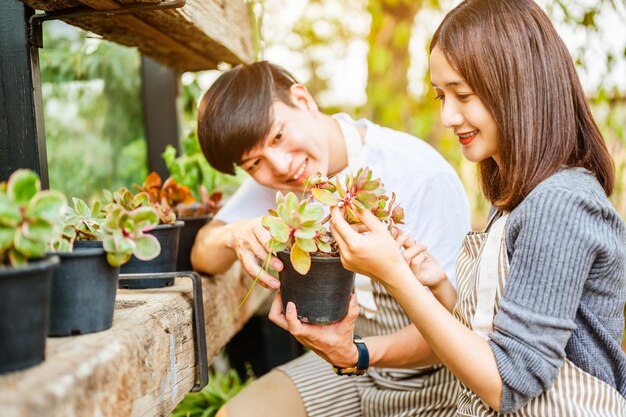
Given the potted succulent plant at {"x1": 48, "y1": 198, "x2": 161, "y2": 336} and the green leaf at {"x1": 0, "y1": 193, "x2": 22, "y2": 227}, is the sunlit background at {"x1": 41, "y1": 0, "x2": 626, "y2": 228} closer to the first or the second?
the potted succulent plant at {"x1": 48, "y1": 198, "x2": 161, "y2": 336}

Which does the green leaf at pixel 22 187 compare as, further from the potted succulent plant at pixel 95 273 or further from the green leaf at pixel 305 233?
the green leaf at pixel 305 233

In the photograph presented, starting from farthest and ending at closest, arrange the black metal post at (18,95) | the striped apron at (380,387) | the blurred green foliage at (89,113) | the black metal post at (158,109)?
1. the black metal post at (158,109)
2. the blurred green foliage at (89,113)
3. the striped apron at (380,387)
4. the black metal post at (18,95)

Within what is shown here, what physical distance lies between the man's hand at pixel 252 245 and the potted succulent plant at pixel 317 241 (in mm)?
62

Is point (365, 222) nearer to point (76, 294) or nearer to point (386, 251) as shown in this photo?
point (386, 251)

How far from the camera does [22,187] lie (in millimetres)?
772

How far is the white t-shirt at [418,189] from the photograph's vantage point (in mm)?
1685

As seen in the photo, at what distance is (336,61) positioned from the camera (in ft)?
20.1

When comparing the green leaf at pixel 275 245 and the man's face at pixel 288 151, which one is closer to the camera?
the green leaf at pixel 275 245

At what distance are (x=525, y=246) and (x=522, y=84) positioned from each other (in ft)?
1.08

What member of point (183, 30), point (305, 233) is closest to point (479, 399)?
point (305, 233)

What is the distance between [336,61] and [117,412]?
18.2 ft

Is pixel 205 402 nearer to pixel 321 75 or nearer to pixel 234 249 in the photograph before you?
pixel 234 249

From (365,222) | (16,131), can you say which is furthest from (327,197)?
(16,131)

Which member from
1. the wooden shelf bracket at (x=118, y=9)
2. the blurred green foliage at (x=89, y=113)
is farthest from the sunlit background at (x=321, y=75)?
the wooden shelf bracket at (x=118, y=9)
